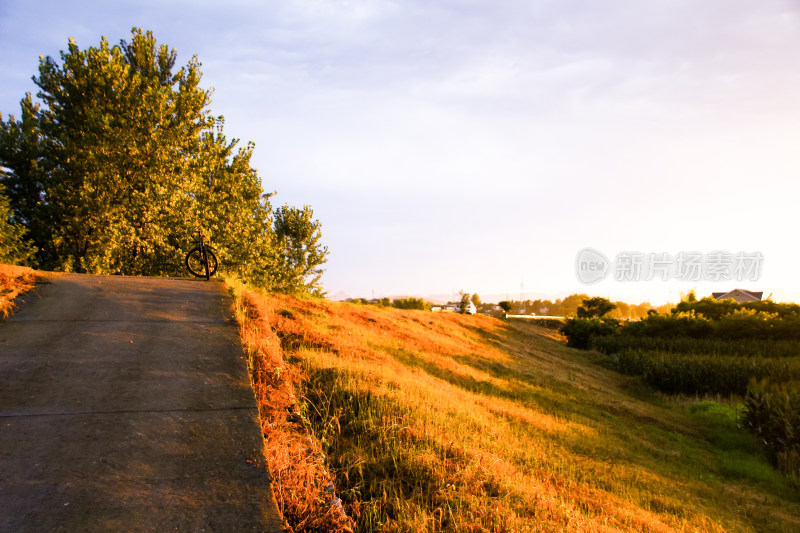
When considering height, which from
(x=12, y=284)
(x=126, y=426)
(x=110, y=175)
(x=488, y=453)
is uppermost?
(x=110, y=175)

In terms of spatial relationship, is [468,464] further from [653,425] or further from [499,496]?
[653,425]

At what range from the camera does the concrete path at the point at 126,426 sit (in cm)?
254

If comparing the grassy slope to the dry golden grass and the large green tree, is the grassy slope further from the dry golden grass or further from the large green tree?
the large green tree

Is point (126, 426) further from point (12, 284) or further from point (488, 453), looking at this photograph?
point (12, 284)

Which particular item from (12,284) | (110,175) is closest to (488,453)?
(12,284)

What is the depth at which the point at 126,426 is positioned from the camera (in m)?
3.29

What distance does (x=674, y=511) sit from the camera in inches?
237

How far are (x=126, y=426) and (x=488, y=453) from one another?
418 cm

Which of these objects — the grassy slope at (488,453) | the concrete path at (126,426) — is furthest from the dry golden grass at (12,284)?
the grassy slope at (488,453)

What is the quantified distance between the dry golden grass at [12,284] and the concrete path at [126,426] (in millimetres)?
172

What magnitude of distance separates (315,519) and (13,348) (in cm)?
394

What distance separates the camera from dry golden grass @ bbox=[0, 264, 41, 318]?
542 cm

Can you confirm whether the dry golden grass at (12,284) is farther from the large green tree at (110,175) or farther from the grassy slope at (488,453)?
the large green tree at (110,175)

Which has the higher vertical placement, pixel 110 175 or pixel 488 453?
pixel 110 175
